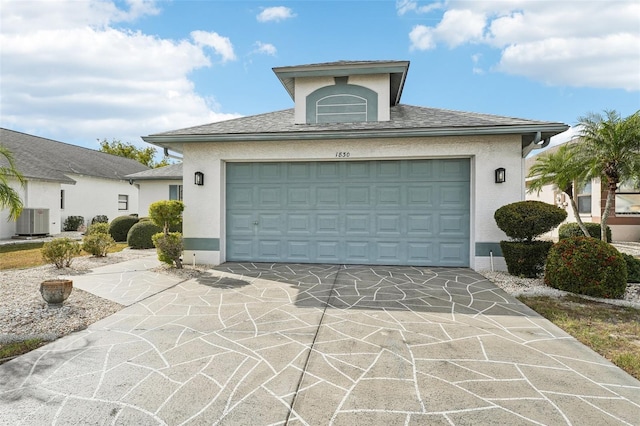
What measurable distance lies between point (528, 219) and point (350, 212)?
410cm

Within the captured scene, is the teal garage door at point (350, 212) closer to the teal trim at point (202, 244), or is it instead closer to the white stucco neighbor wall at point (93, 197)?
the teal trim at point (202, 244)

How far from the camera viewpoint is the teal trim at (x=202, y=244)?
8.89m

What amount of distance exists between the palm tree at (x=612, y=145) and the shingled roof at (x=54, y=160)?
74.4 feet

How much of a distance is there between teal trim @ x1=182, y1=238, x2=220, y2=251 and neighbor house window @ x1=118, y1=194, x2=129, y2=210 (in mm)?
19127

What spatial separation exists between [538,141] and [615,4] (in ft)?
13.6

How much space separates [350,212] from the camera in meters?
8.77

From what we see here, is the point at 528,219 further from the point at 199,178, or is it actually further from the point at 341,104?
the point at 199,178

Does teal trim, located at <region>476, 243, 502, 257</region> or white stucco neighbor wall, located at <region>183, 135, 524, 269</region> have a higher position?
white stucco neighbor wall, located at <region>183, 135, 524, 269</region>

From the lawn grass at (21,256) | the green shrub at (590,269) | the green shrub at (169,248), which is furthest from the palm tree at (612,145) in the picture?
the lawn grass at (21,256)

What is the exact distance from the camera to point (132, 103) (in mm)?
22875

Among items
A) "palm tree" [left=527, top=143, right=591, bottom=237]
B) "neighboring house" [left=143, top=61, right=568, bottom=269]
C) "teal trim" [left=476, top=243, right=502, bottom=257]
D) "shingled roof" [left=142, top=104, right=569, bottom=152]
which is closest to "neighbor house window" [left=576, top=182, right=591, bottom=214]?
"palm tree" [left=527, top=143, right=591, bottom=237]

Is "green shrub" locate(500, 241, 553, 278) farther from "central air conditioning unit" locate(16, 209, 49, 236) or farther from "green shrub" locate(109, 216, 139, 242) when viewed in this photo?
"central air conditioning unit" locate(16, 209, 49, 236)

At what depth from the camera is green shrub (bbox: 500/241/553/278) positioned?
7.21 meters

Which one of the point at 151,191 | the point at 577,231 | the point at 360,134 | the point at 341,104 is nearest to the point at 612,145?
the point at 360,134
